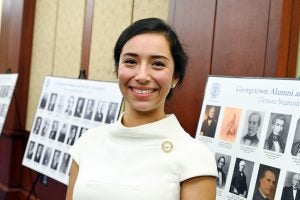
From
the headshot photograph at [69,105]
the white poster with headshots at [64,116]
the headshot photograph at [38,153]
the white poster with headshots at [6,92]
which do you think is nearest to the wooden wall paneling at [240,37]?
the white poster with headshots at [64,116]

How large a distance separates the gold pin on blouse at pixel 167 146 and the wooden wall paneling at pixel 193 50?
0.95 meters

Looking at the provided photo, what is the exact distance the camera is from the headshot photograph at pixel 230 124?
5.32ft

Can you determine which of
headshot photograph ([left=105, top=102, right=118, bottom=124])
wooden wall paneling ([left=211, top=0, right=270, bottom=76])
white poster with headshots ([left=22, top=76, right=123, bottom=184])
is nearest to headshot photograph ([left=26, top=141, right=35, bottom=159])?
white poster with headshots ([left=22, top=76, right=123, bottom=184])

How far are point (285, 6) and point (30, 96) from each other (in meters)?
3.08

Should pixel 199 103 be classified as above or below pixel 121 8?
below

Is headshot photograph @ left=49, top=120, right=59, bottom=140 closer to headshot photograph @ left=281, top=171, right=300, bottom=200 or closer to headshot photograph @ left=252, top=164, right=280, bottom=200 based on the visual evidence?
headshot photograph @ left=252, top=164, right=280, bottom=200

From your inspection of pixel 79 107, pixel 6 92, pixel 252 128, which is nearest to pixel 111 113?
pixel 79 107

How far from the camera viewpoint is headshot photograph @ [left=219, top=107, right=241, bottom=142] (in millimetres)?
1623

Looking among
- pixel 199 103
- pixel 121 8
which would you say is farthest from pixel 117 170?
pixel 121 8

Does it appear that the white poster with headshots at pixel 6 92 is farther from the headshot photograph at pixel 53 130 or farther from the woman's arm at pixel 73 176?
the woman's arm at pixel 73 176

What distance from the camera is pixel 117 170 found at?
121 centimetres

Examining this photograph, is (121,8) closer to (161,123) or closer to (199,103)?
(199,103)

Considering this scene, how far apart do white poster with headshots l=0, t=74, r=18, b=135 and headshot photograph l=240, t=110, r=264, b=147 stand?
253 cm

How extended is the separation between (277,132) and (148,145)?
0.52m
